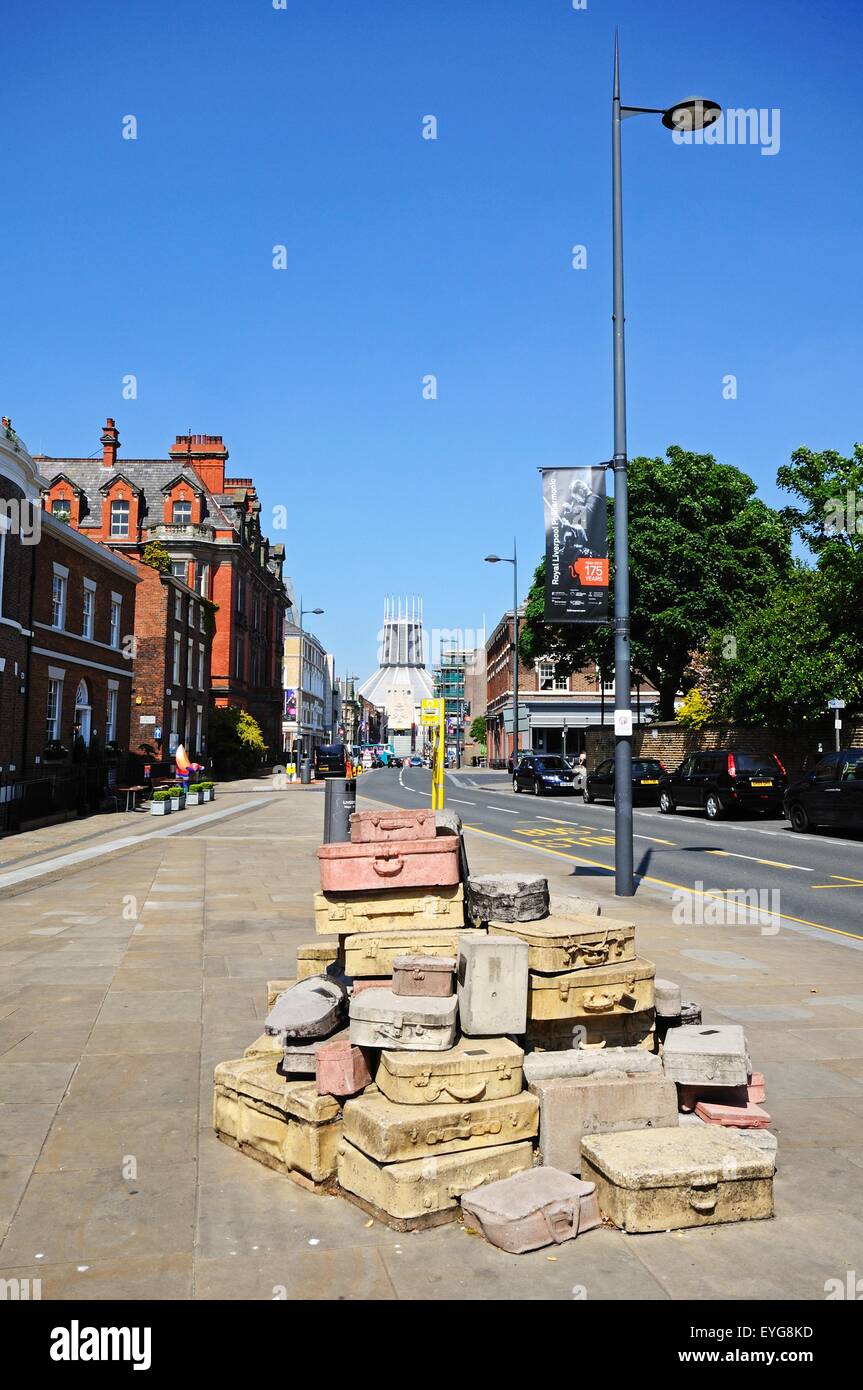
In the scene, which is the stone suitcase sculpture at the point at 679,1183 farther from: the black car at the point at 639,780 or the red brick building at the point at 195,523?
the red brick building at the point at 195,523

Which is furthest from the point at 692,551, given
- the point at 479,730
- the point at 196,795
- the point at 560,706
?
the point at 479,730

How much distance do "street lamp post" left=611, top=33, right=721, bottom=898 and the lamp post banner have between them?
26 cm

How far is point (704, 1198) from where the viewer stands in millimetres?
3857

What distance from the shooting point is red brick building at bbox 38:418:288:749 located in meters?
55.4

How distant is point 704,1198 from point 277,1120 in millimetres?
1848

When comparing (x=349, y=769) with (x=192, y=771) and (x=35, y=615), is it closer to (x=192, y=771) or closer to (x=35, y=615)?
(x=192, y=771)

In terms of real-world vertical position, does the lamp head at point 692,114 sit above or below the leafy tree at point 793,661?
above

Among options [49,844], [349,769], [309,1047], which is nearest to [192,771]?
[349,769]

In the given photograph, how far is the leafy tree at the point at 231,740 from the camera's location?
59.3 m

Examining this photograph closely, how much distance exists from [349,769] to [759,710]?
25.8 meters

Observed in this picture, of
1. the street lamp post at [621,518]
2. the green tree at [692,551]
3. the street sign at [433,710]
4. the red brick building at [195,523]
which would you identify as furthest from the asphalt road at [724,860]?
the red brick building at [195,523]

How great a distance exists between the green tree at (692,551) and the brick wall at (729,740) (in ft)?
11.4
